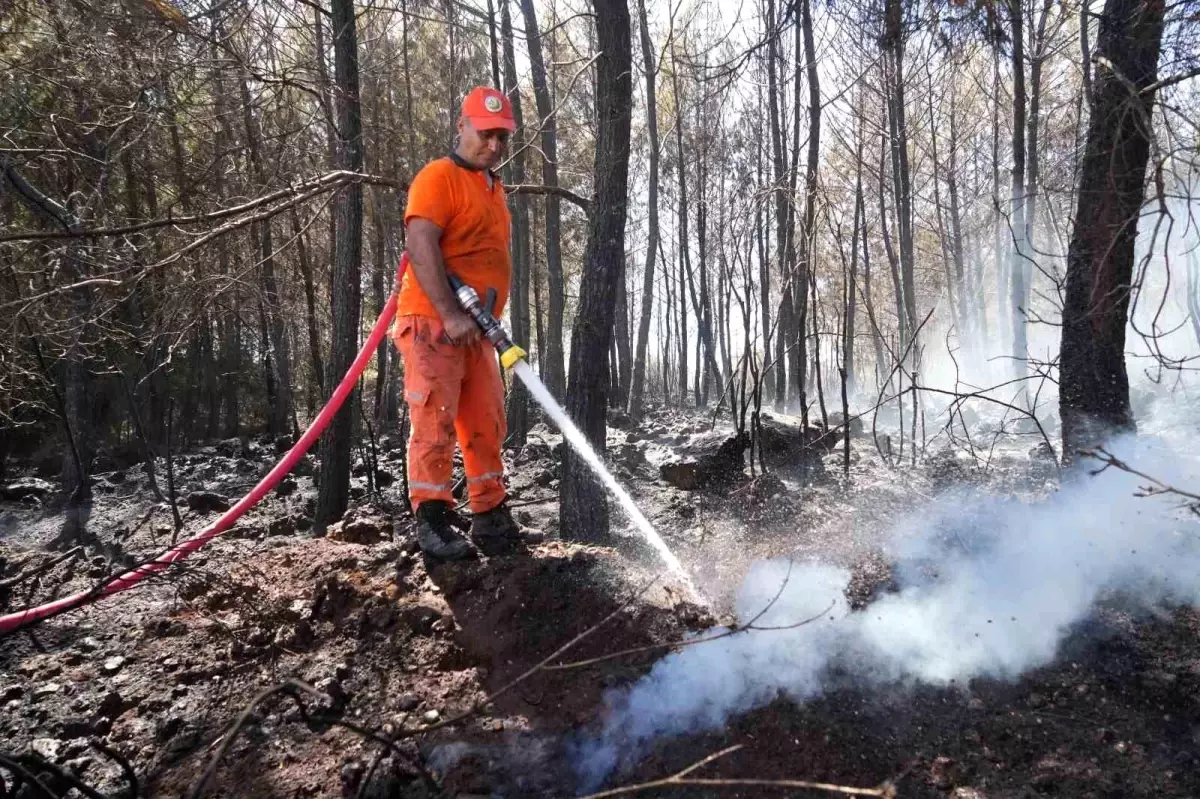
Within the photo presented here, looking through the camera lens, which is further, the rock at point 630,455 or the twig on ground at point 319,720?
the rock at point 630,455

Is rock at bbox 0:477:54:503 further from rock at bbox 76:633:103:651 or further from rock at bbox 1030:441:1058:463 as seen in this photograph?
rock at bbox 1030:441:1058:463

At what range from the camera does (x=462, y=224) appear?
3.34 meters

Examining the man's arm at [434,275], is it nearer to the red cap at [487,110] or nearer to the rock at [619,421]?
the red cap at [487,110]

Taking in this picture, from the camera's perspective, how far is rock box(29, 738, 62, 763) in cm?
240

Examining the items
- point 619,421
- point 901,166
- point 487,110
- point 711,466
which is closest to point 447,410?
point 487,110

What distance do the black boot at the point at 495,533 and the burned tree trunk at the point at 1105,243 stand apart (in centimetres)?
339

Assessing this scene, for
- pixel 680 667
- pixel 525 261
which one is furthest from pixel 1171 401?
pixel 680 667

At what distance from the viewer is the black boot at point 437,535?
339 cm

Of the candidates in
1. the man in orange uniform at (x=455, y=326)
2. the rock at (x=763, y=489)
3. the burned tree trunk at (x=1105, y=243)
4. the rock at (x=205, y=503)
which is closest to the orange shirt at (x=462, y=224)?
the man in orange uniform at (x=455, y=326)

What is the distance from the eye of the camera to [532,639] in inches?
111

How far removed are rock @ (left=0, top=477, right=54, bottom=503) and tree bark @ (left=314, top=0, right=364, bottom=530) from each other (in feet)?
21.4

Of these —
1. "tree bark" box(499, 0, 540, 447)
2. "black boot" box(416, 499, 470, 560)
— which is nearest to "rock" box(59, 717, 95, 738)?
"black boot" box(416, 499, 470, 560)

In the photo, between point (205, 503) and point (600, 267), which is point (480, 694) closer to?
point (600, 267)

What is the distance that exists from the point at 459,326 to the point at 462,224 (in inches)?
21.1
